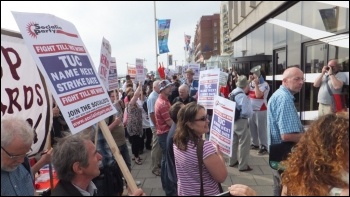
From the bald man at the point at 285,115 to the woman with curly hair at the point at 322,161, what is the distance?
1398 mm

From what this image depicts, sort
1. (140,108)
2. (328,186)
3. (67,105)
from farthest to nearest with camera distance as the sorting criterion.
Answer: (140,108), (67,105), (328,186)

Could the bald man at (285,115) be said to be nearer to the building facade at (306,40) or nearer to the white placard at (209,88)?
the building facade at (306,40)

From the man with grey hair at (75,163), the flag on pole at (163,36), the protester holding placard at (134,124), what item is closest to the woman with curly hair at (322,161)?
the man with grey hair at (75,163)

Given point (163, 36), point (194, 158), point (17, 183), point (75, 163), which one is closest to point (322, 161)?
point (194, 158)

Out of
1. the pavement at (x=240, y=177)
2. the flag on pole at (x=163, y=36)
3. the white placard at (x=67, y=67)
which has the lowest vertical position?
the pavement at (x=240, y=177)

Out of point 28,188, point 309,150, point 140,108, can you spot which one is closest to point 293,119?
point 309,150

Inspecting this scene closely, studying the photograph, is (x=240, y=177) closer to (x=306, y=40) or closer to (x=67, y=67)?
(x=306, y=40)

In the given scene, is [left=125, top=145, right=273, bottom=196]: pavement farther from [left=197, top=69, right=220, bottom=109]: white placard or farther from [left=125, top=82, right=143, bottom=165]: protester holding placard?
[left=197, top=69, right=220, bottom=109]: white placard

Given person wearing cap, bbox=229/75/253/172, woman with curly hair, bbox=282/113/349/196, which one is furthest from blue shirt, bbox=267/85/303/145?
person wearing cap, bbox=229/75/253/172

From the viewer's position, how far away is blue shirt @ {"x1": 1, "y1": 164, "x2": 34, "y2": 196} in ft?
6.11

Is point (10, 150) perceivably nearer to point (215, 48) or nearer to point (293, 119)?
point (293, 119)

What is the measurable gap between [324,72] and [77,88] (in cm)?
473

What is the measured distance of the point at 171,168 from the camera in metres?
3.01

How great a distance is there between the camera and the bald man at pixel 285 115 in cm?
316
